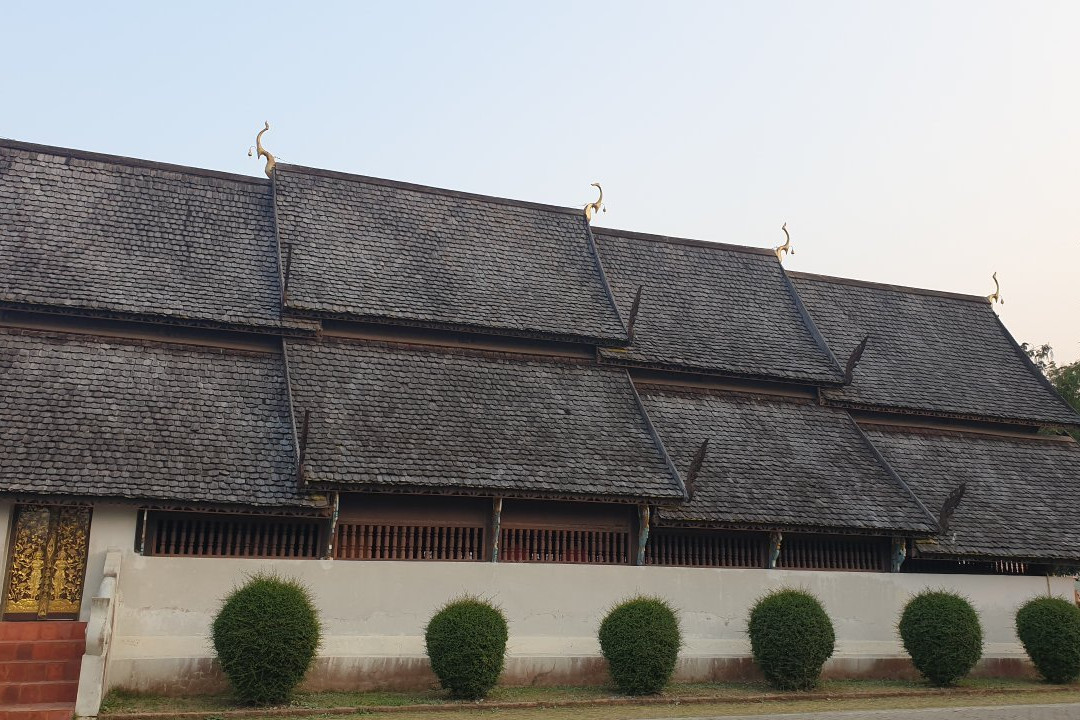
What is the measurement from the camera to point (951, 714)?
13430 mm

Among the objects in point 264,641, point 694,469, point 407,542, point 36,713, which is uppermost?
point 694,469

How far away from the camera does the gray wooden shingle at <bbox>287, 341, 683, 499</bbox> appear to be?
48.8ft

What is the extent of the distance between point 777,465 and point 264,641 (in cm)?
922

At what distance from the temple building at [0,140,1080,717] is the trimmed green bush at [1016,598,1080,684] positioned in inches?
39.4

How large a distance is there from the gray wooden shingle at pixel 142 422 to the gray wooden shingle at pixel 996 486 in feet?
35.2

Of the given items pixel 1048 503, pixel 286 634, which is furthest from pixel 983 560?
pixel 286 634

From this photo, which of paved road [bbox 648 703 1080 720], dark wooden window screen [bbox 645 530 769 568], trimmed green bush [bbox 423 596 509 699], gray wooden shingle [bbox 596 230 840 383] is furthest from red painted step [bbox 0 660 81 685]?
gray wooden shingle [bbox 596 230 840 383]

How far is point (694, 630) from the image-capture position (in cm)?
1592

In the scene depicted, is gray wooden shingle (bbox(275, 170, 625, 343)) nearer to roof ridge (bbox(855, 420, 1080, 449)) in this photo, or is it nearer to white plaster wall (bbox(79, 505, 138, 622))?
white plaster wall (bbox(79, 505, 138, 622))

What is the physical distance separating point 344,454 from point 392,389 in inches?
81.8

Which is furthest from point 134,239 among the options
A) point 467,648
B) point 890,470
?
point 890,470

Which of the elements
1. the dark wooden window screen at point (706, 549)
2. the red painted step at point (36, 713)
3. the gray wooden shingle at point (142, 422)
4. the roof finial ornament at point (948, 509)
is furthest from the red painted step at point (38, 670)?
the roof finial ornament at point (948, 509)

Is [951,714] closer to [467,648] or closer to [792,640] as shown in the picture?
[792,640]

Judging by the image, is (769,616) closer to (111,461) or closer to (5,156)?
(111,461)
